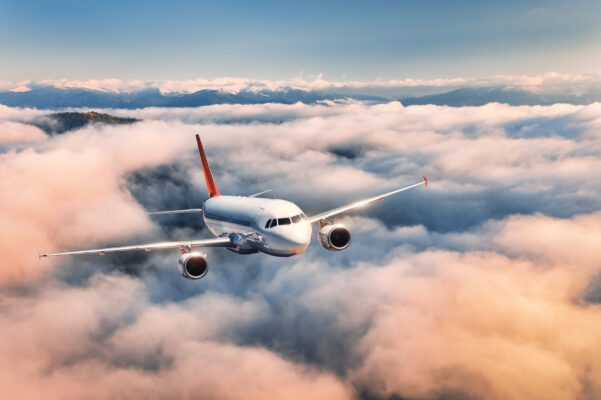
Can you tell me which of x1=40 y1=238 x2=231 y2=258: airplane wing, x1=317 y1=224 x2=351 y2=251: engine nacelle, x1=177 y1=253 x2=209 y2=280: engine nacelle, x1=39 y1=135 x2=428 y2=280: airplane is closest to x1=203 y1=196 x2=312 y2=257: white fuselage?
x1=39 y1=135 x2=428 y2=280: airplane

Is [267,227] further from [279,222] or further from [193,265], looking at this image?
[193,265]

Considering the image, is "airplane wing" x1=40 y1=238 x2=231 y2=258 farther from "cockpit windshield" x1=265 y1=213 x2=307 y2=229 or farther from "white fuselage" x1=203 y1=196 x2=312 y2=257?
"cockpit windshield" x1=265 y1=213 x2=307 y2=229

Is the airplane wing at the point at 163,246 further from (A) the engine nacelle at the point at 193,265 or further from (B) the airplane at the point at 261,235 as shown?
(A) the engine nacelle at the point at 193,265

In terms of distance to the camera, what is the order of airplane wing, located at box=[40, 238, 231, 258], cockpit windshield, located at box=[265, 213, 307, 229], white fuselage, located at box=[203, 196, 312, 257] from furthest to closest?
cockpit windshield, located at box=[265, 213, 307, 229] → white fuselage, located at box=[203, 196, 312, 257] → airplane wing, located at box=[40, 238, 231, 258]

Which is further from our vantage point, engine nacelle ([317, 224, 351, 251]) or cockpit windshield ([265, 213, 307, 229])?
engine nacelle ([317, 224, 351, 251])

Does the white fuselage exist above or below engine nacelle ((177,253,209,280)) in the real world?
above

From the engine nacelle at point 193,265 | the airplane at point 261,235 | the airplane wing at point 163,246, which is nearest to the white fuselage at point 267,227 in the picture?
the airplane at point 261,235
